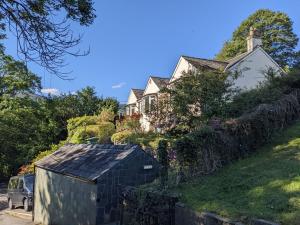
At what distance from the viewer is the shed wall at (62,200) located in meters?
12.8

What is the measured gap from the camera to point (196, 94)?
1831cm

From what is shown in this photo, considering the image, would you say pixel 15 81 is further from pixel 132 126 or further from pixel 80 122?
pixel 132 126

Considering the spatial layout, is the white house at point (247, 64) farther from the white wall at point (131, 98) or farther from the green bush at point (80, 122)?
the white wall at point (131, 98)

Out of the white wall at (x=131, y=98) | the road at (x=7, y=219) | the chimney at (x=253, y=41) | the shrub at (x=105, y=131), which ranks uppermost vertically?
the chimney at (x=253, y=41)

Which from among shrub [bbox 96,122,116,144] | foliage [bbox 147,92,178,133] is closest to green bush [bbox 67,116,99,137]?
shrub [bbox 96,122,116,144]

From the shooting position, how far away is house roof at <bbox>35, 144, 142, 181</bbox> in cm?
1291

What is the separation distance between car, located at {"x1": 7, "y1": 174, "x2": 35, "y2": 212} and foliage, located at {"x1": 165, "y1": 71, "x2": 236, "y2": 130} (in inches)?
377

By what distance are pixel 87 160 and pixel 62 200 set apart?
2.26m

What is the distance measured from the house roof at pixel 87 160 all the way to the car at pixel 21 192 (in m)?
3.39

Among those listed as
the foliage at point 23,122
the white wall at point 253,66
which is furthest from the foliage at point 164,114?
the foliage at point 23,122

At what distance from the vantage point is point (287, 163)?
34.9 feet

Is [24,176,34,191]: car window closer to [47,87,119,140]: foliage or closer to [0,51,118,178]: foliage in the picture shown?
[0,51,118,178]: foliage

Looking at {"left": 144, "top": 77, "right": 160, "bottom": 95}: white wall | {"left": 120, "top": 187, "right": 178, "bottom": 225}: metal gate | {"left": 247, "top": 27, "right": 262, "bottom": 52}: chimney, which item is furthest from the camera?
{"left": 144, "top": 77, "right": 160, "bottom": 95}: white wall

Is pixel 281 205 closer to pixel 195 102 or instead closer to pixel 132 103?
pixel 195 102
